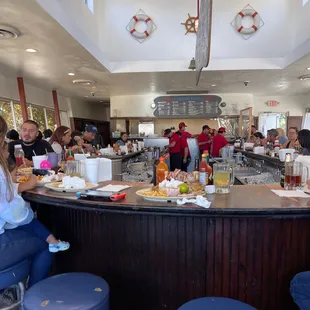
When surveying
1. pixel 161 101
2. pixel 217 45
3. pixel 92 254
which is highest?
pixel 217 45

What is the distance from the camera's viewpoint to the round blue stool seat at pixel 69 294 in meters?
1.22

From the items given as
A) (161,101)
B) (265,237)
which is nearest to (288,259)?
(265,237)

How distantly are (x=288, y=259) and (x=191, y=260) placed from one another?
56 cm

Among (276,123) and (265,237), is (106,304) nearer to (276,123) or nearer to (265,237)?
(265,237)

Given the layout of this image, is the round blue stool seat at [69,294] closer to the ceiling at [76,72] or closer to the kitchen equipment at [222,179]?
the kitchen equipment at [222,179]

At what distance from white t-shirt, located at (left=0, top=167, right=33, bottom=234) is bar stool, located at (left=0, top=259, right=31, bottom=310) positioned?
22 centimetres

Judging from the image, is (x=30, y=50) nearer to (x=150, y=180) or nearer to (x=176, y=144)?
(x=150, y=180)

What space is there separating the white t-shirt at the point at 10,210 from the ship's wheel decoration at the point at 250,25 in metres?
6.53

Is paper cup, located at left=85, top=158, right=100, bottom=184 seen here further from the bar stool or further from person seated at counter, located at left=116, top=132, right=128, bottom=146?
person seated at counter, located at left=116, top=132, right=128, bottom=146

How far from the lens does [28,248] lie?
161cm


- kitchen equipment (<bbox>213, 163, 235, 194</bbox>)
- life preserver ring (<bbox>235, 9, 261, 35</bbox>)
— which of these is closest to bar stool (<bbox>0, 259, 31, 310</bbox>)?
kitchen equipment (<bbox>213, 163, 235, 194</bbox>)

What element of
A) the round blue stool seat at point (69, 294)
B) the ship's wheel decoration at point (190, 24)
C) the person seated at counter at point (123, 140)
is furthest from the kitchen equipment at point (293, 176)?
the ship's wheel decoration at point (190, 24)

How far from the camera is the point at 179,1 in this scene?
21.2ft

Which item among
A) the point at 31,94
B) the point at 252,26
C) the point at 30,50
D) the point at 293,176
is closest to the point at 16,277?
the point at 293,176
